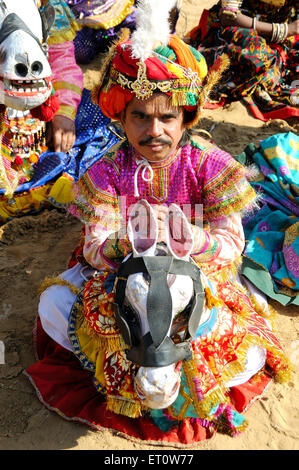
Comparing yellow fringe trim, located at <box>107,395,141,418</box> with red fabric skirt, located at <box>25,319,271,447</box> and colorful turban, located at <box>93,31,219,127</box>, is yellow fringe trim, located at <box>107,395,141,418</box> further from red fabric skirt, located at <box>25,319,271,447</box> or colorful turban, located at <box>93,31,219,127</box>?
colorful turban, located at <box>93,31,219,127</box>

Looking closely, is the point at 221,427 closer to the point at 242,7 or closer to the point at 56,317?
the point at 56,317

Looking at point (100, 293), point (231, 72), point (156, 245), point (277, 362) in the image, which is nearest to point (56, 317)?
point (100, 293)

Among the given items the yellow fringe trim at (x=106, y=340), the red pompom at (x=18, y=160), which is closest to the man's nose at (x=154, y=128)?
the yellow fringe trim at (x=106, y=340)

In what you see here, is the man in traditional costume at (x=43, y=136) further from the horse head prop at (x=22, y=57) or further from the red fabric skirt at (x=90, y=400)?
the red fabric skirt at (x=90, y=400)

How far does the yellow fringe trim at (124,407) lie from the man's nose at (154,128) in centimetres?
111

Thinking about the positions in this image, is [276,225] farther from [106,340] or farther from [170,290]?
[170,290]

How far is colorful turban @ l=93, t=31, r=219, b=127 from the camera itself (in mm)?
2020

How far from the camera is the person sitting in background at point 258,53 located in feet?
15.9

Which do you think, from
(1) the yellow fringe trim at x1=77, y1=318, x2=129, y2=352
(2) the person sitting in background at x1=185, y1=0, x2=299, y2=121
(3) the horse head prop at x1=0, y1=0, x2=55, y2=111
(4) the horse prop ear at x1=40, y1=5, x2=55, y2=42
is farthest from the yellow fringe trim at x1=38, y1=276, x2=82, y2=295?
(2) the person sitting in background at x1=185, y1=0, x2=299, y2=121

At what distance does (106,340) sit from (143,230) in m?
0.55

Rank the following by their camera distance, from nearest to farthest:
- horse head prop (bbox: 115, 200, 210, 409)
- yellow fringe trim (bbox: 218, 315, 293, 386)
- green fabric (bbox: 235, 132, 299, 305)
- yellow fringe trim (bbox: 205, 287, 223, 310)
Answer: horse head prop (bbox: 115, 200, 210, 409), yellow fringe trim (bbox: 205, 287, 223, 310), yellow fringe trim (bbox: 218, 315, 293, 386), green fabric (bbox: 235, 132, 299, 305)

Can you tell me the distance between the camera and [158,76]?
2.01 metres
